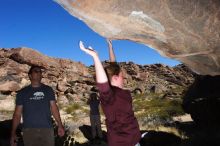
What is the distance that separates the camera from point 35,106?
6.45 m

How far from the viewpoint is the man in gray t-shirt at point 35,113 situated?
6.43 metres

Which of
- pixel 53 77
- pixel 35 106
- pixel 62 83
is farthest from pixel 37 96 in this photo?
pixel 53 77

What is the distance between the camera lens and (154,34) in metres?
6.78

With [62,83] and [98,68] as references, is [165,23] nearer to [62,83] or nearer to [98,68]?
[98,68]

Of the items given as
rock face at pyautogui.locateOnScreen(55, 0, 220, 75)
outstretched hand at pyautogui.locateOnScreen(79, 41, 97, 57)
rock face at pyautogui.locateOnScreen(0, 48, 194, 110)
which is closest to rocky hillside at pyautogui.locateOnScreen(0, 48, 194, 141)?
rock face at pyautogui.locateOnScreen(0, 48, 194, 110)

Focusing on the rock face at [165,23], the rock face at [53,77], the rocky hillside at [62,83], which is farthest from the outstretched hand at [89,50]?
the rock face at [53,77]

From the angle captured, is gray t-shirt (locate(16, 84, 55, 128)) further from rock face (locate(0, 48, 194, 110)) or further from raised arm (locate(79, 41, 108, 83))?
rock face (locate(0, 48, 194, 110))

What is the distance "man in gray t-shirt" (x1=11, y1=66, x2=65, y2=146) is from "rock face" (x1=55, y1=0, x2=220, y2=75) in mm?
1279

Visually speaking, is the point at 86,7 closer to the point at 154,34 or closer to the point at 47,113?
the point at 154,34

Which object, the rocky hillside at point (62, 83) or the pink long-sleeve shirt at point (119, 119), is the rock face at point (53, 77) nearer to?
the rocky hillside at point (62, 83)

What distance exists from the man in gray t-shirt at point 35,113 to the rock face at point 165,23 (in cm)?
128

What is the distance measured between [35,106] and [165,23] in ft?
8.00

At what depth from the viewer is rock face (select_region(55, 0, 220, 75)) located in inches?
247

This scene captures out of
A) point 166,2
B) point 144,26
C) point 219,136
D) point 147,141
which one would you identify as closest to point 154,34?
point 144,26
